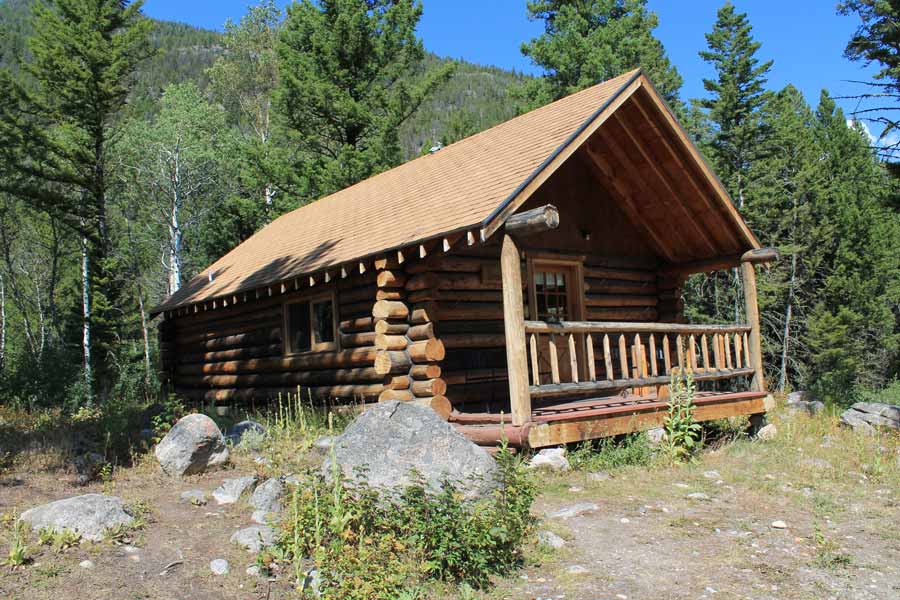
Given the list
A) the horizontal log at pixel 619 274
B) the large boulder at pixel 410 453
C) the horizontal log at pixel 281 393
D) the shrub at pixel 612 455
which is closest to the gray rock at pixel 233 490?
the large boulder at pixel 410 453

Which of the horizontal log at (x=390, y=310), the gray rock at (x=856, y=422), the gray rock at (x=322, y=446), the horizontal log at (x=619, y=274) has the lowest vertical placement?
the gray rock at (x=856, y=422)

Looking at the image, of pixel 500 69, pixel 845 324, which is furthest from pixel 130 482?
pixel 500 69

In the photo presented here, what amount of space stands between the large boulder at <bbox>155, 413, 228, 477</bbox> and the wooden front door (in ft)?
18.3

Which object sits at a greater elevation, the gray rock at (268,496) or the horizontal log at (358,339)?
the horizontal log at (358,339)

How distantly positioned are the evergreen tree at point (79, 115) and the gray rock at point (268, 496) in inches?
639

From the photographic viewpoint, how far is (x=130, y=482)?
8133mm

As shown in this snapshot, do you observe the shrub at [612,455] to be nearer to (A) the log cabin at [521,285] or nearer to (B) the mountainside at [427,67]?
(A) the log cabin at [521,285]

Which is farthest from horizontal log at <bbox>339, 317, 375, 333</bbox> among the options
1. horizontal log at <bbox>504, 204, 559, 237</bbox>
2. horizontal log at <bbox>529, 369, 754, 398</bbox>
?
horizontal log at <bbox>504, 204, 559, 237</bbox>

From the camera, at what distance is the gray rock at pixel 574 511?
6970mm

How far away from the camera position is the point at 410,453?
6848mm

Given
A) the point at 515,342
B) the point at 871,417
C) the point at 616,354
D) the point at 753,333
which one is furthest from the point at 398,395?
the point at 871,417

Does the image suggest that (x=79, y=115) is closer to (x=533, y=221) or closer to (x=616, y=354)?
(x=616, y=354)

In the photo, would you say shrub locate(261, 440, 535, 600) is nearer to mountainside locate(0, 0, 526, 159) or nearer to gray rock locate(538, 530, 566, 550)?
gray rock locate(538, 530, 566, 550)

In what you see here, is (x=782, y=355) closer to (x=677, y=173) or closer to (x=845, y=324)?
(x=845, y=324)
